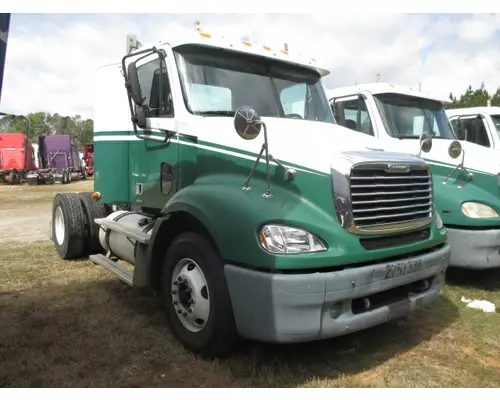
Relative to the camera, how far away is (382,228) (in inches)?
140

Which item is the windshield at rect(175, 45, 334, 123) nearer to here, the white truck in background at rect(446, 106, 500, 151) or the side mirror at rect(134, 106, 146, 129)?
the side mirror at rect(134, 106, 146, 129)

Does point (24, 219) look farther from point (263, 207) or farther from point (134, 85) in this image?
point (263, 207)

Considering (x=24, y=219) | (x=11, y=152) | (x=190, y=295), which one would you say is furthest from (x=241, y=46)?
(x=11, y=152)

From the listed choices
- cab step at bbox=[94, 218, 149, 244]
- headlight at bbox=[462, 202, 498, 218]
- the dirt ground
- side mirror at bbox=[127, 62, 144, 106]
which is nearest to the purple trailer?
the dirt ground

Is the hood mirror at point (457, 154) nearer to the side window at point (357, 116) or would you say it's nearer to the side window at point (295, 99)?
the side window at point (357, 116)

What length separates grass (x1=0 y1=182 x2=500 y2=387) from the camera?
3.40 meters

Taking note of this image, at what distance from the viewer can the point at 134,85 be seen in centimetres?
440

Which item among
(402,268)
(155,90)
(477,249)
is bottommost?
(477,249)

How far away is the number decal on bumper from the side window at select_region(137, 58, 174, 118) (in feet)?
8.12

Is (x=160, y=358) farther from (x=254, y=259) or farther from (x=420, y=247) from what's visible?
(x=420, y=247)

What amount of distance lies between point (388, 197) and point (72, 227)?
4.93 meters

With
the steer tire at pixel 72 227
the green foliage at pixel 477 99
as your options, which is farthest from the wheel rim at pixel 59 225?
the green foliage at pixel 477 99

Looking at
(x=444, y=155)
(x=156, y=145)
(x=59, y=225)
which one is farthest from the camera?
(x=59, y=225)

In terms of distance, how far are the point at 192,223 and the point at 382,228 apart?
1527 mm
